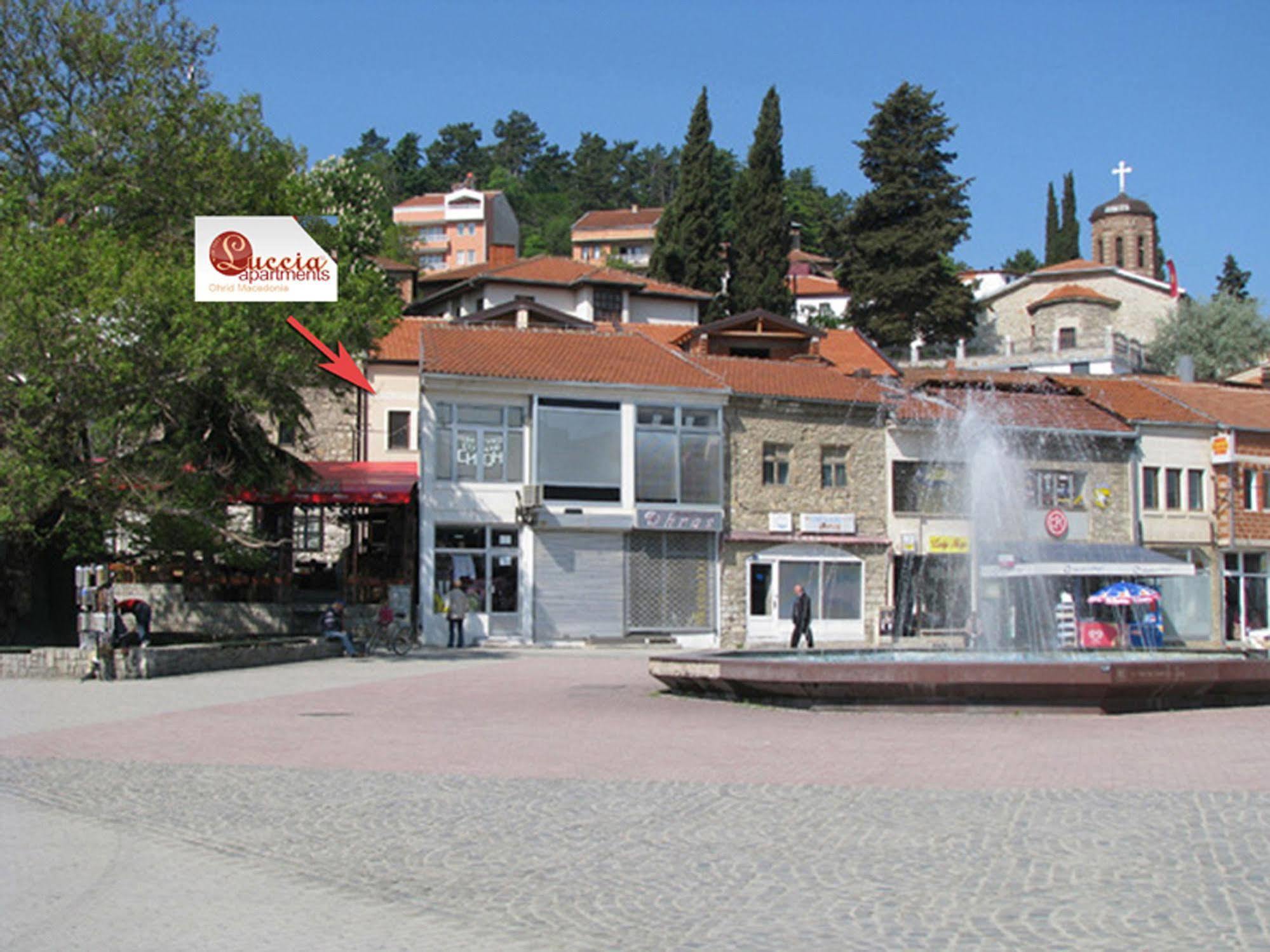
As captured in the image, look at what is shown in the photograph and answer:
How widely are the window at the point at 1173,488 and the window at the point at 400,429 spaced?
25334mm

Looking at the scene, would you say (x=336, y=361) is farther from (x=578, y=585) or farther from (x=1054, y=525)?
(x=1054, y=525)

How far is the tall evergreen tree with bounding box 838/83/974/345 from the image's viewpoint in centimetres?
7269

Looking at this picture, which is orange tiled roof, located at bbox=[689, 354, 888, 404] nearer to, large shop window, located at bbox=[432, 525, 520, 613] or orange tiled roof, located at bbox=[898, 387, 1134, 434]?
orange tiled roof, located at bbox=[898, 387, 1134, 434]

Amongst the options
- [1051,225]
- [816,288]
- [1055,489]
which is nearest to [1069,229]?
[1051,225]

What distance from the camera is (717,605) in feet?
129

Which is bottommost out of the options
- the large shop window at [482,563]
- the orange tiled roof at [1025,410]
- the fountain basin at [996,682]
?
the fountain basin at [996,682]

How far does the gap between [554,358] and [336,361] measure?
39.3 ft

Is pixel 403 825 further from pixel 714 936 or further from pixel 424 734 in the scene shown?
pixel 424 734

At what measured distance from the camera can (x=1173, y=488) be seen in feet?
153

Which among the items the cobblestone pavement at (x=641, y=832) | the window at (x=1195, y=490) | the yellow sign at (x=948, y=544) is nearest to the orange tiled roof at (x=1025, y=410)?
the window at (x=1195, y=490)

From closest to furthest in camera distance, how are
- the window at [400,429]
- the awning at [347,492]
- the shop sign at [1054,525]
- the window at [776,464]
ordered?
the awning at [347,492], the window at [776,464], the shop sign at [1054,525], the window at [400,429]

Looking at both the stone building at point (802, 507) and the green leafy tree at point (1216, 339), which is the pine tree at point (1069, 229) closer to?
the green leafy tree at point (1216, 339)

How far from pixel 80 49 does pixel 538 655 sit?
15.9m

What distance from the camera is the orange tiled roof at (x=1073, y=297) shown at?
258 feet
